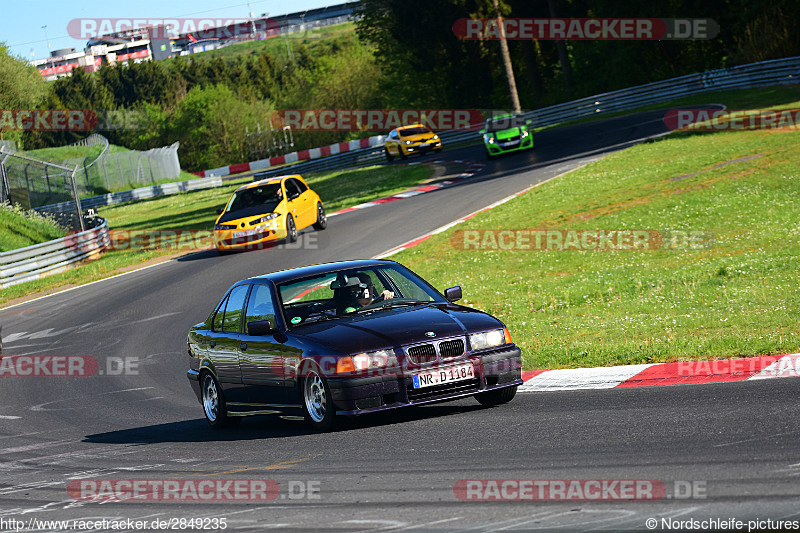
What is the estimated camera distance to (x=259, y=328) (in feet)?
27.5

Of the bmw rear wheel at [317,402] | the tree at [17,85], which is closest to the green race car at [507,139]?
the bmw rear wheel at [317,402]

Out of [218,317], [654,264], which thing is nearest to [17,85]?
[654,264]

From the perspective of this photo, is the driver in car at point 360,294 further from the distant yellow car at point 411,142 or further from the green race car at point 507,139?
the distant yellow car at point 411,142

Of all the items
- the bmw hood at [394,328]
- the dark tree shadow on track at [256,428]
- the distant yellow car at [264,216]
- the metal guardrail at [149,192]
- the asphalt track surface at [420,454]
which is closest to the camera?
the asphalt track surface at [420,454]

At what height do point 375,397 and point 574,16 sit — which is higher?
point 574,16

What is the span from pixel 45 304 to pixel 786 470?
2015 centimetres

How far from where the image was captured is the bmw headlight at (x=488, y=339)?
795cm

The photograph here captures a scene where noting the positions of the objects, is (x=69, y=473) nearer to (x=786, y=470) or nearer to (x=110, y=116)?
(x=786, y=470)

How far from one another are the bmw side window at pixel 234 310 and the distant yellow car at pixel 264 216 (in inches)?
569

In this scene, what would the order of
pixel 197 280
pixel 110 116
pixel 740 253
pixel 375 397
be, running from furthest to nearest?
pixel 110 116 → pixel 197 280 → pixel 740 253 → pixel 375 397

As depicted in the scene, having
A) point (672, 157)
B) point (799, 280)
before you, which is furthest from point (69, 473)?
point (672, 157)

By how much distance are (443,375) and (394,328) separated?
0.57 m

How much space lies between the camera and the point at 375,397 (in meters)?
7.62

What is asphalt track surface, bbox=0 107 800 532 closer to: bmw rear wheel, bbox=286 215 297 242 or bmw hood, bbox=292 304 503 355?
bmw hood, bbox=292 304 503 355
